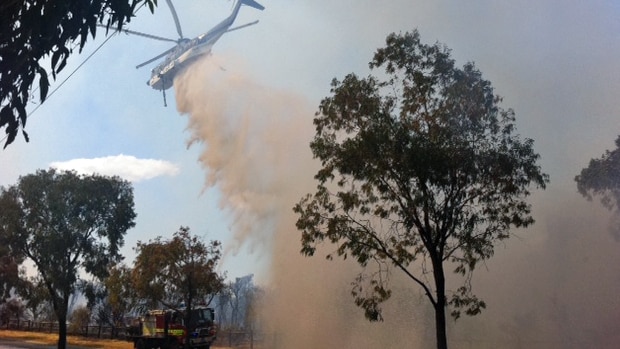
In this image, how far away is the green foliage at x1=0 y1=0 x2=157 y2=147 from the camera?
16.4ft

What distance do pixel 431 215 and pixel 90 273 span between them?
29.4 m

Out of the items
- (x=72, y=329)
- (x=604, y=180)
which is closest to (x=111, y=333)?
(x=72, y=329)

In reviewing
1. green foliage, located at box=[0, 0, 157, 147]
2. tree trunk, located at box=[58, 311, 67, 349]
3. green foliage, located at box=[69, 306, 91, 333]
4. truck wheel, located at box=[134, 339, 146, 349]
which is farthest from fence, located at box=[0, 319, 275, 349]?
green foliage, located at box=[0, 0, 157, 147]

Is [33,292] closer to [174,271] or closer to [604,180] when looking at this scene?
[174,271]

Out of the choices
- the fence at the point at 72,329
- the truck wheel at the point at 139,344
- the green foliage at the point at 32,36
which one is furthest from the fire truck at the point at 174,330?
the green foliage at the point at 32,36

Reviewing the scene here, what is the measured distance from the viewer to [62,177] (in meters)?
37.2

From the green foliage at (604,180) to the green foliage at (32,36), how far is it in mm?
32761

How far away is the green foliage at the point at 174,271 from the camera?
2777 centimetres

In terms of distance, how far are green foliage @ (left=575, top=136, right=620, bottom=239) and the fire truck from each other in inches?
893

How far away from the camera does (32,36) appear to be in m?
5.05

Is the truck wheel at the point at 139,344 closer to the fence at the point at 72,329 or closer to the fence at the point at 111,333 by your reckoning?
the fence at the point at 111,333

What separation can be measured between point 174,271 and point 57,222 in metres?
12.0

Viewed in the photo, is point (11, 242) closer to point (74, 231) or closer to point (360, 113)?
point (74, 231)

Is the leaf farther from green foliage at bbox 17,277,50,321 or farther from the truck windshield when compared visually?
green foliage at bbox 17,277,50,321
